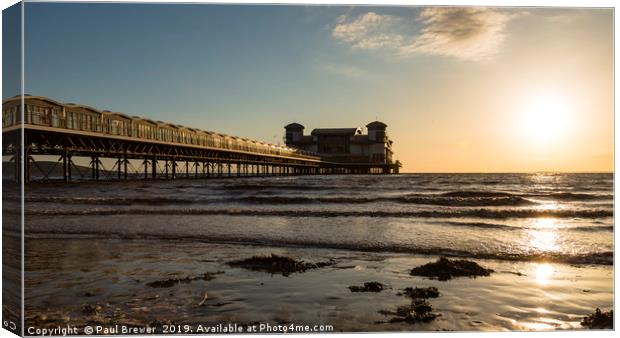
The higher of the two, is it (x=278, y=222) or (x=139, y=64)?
(x=139, y=64)

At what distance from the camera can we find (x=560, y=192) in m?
18.7

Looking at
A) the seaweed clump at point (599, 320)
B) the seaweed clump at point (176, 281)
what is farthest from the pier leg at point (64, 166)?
the seaweed clump at point (599, 320)

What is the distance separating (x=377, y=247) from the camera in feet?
26.3

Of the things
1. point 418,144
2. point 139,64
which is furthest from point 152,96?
point 418,144

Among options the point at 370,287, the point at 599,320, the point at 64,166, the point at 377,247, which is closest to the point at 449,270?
the point at 370,287

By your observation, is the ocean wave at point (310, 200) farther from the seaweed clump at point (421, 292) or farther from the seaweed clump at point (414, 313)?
the seaweed clump at point (414, 313)

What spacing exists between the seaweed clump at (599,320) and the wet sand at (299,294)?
66 millimetres

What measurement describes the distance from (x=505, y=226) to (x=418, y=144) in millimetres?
4279

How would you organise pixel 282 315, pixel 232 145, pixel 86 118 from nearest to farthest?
pixel 282 315
pixel 86 118
pixel 232 145

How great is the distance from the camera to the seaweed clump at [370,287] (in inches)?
216

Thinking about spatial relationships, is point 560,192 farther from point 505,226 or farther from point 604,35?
point 604,35

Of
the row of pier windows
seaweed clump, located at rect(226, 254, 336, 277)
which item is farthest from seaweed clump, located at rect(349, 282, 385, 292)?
the row of pier windows

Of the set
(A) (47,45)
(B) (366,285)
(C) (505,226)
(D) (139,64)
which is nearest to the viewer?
(B) (366,285)

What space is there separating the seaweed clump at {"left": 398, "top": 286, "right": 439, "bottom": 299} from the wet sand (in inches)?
3.2
